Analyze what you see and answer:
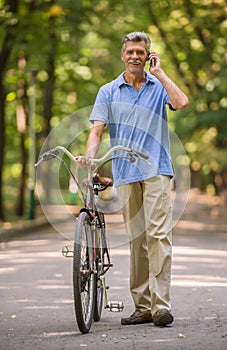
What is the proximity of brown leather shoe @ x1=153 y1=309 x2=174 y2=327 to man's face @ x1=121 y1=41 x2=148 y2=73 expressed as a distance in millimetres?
1727

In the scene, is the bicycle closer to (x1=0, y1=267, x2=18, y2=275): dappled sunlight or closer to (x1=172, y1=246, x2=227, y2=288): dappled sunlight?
(x1=172, y1=246, x2=227, y2=288): dappled sunlight

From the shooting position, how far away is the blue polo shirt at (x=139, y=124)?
705 centimetres

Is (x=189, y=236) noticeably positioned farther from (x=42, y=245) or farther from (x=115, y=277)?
(x=115, y=277)

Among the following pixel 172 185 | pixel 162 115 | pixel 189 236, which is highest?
pixel 162 115

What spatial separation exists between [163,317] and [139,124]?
1.37m

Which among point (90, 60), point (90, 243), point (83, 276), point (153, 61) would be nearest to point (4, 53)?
point (90, 60)

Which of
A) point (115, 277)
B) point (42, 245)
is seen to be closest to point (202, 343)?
point (115, 277)

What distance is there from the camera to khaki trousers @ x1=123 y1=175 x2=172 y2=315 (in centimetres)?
701

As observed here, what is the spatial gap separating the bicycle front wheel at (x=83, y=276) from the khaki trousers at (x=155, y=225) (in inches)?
17.2

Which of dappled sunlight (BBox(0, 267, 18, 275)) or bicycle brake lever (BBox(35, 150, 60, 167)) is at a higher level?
bicycle brake lever (BBox(35, 150, 60, 167))

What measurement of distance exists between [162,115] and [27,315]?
1.92 meters

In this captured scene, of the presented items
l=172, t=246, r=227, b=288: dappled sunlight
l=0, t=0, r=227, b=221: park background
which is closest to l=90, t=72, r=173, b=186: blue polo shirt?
l=172, t=246, r=227, b=288: dappled sunlight

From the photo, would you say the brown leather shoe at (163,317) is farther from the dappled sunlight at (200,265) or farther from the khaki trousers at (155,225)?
the dappled sunlight at (200,265)

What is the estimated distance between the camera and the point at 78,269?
20.8 ft
